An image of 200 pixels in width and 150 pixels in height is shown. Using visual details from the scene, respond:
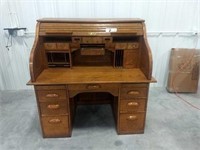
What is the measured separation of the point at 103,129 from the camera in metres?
2.04

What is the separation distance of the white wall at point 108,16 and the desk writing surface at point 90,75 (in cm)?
92

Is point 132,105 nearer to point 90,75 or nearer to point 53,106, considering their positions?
point 90,75

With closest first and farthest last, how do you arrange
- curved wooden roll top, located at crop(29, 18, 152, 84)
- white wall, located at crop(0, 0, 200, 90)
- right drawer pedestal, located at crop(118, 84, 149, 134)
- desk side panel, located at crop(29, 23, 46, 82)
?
desk side panel, located at crop(29, 23, 46, 82)
right drawer pedestal, located at crop(118, 84, 149, 134)
curved wooden roll top, located at crop(29, 18, 152, 84)
white wall, located at crop(0, 0, 200, 90)

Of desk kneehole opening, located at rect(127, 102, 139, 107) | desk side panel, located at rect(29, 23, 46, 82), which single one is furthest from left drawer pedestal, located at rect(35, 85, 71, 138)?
desk kneehole opening, located at rect(127, 102, 139, 107)

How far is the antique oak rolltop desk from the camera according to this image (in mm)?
1702

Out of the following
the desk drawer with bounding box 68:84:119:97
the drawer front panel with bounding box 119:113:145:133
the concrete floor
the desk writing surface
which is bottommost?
the concrete floor

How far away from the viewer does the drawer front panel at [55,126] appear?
72.0 inches

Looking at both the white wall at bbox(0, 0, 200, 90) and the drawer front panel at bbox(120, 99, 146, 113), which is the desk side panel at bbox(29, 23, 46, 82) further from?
the drawer front panel at bbox(120, 99, 146, 113)

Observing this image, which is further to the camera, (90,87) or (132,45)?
(132,45)

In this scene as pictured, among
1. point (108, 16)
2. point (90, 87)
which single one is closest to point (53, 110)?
point (90, 87)

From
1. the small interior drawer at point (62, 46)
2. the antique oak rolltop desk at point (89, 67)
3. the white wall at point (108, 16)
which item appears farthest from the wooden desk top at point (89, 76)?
the white wall at point (108, 16)

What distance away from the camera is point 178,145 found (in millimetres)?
1804

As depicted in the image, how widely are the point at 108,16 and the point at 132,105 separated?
4.40 feet

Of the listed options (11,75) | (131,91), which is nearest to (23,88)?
(11,75)
